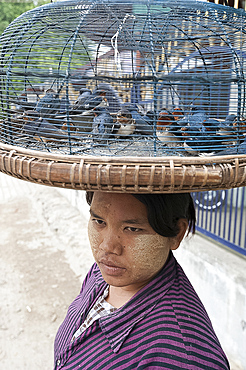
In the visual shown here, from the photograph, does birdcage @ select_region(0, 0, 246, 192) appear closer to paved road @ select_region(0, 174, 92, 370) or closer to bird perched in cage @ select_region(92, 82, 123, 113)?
bird perched in cage @ select_region(92, 82, 123, 113)

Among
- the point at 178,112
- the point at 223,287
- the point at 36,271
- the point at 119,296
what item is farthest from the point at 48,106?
the point at 36,271

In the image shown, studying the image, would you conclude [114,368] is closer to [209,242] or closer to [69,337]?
[69,337]

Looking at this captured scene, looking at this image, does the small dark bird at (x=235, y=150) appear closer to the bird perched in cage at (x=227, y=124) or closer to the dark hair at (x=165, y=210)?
the bird perched in cage at (x=227, y=124)

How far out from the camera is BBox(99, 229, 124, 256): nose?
1.23m

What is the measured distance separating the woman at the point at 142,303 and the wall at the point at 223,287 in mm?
1728

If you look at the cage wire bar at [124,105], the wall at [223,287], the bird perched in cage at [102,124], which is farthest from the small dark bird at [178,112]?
the wall at [223,287]

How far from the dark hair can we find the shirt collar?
0.18m

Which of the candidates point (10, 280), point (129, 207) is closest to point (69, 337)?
point (129, 207)

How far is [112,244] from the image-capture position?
1234mm

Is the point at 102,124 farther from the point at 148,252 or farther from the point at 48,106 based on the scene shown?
the point at 148,252

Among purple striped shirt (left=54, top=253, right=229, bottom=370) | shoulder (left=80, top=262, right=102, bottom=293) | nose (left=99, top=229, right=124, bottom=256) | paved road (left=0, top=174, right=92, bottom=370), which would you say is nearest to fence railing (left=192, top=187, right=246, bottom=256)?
paved road (left=0, top=174, right=92, bottom=370)

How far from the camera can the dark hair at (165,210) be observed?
1234 mm

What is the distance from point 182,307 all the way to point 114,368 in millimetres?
304

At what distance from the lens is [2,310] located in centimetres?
412
